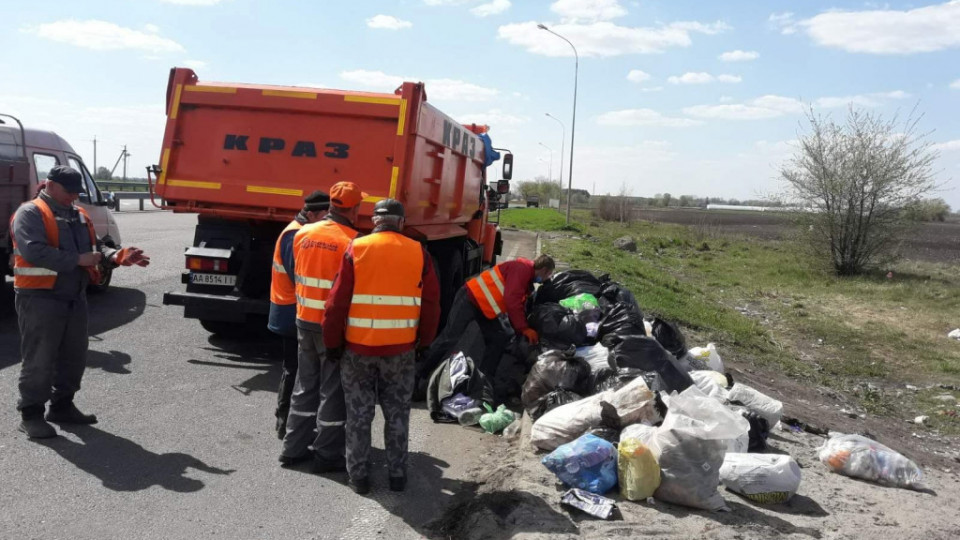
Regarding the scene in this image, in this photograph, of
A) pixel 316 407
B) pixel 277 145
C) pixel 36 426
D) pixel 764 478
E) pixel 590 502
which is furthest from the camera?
pixel 277 145

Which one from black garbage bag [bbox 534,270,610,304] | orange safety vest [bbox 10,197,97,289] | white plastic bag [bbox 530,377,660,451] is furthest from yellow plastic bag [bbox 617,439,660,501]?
black garbage bag [bbox 534,270,610,304]

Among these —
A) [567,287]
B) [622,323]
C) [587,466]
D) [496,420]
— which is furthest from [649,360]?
[567,287]

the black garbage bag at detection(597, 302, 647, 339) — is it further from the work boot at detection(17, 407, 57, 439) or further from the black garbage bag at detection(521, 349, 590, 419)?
the work boot at detection(17, 407, 57, 439)

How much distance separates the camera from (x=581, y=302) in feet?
26.6

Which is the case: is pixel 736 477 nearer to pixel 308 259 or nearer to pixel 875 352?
pixel 308 259

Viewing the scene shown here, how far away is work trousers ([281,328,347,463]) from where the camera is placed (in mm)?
A: 4633

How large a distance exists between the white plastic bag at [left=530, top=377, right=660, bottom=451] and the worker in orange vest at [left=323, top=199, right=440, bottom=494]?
1.12 metres

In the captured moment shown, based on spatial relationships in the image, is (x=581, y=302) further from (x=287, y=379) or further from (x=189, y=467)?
(x=189, y=467)

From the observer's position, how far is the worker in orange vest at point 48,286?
16.2 ft

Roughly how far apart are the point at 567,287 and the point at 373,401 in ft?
14.6

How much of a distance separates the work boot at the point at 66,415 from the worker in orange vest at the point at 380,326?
6.91ft

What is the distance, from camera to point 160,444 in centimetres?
502

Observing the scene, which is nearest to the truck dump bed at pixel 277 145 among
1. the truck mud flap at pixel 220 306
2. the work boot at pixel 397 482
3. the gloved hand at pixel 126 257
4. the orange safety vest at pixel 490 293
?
the truck mud flap at pixel 220 306

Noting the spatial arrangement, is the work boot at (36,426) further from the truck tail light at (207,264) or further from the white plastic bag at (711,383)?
the white plastic bag at (711,383)
